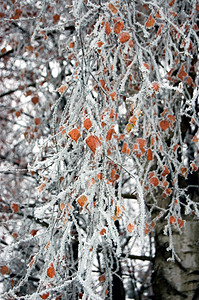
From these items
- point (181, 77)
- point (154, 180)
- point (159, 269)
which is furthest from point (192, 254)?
point (181, 77)

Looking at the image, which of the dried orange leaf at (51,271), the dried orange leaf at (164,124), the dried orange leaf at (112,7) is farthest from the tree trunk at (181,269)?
the dried orange leaf at (112,7)

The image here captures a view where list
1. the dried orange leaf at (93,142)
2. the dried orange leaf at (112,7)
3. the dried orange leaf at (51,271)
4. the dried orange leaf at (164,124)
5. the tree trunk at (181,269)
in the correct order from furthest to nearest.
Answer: the tree trunk at (181,269), the dried orange leaf at (164,124), the dried orange leaf at (112,7), the dried orange leaf at (51,271), the dried orange leaf at (93,142)

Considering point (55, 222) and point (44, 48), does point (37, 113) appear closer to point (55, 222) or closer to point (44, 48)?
point (44, 48)

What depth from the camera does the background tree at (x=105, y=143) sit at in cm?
115

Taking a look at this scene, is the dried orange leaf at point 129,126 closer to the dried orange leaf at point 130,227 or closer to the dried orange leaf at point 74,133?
the dried orange leaf at point 74,133

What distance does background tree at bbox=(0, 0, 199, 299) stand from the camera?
1148 mm

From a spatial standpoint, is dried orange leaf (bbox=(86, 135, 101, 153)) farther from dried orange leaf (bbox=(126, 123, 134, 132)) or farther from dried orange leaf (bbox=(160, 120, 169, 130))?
dried orange leaf (bbox=(160, 120, 169, 130))

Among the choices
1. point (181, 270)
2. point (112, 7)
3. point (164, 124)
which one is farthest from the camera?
point (181, 270)

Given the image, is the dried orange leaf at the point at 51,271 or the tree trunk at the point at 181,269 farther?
the tree trunk at the point at 181,269

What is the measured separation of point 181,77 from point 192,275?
4.97 feet

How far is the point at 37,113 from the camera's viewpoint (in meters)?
2.86

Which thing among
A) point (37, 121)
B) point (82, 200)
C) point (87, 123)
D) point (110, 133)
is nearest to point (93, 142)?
point (87, 123)

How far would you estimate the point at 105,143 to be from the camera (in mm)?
1216

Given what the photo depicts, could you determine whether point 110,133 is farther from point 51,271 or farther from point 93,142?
point 51,271
